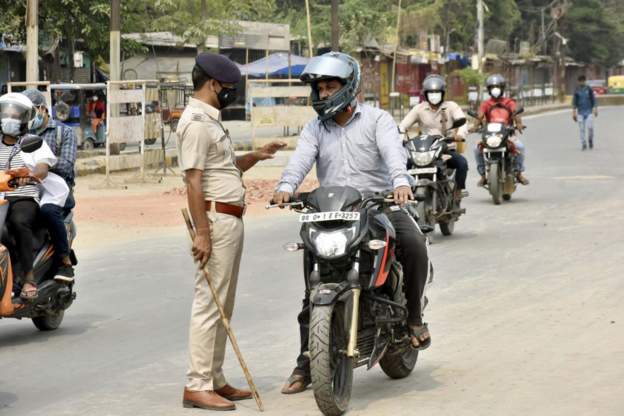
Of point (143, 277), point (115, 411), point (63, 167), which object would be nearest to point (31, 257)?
point (63, 167)

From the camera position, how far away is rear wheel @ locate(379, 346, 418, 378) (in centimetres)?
690

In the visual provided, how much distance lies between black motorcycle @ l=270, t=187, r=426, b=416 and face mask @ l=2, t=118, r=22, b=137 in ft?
8.99

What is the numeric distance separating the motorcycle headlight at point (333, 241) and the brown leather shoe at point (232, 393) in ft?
3.25

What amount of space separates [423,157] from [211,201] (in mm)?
7275

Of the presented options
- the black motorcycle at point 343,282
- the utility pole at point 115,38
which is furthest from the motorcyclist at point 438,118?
the utility pole at point 115,38

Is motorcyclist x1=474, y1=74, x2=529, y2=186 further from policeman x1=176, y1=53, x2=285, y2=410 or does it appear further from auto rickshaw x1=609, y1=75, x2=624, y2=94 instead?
auto rickshaw x1=609, y1=75, x2=624, y2=94

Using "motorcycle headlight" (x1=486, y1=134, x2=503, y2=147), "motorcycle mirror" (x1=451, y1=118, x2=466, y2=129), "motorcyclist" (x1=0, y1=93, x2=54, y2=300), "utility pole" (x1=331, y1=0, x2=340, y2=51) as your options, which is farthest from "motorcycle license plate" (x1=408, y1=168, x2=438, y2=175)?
"utility pole" (x1=331, y1=0, x2=340, y2=51)

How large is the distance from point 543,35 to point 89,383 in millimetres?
81384

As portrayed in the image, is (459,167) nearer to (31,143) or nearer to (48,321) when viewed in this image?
(48,321)

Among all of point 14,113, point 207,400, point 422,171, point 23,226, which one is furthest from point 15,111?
point 422,171

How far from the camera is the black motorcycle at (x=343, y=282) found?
19.6ft

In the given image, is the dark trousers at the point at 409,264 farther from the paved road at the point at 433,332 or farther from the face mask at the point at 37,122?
the face mask at the point at 37,122

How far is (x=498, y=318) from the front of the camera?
354 inches

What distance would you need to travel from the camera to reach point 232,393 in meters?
6.67
